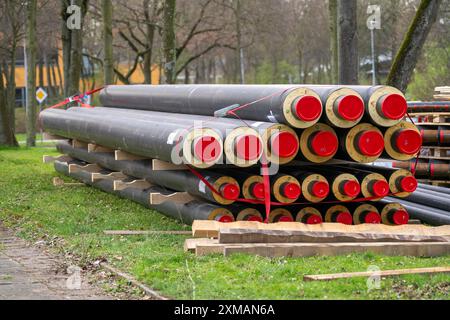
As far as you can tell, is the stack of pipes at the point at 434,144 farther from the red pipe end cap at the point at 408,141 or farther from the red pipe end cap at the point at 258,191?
the red pipe end cap at the point at 258,191

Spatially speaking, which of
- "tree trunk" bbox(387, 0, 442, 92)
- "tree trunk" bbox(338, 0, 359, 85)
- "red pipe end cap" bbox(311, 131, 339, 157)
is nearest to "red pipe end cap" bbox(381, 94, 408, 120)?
"red pipe end cap" bbox(311, 131, 339, 157)

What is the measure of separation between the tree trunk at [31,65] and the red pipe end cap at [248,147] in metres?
21.2

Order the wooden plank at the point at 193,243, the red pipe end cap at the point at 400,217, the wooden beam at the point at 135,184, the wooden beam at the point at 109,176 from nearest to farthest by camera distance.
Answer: the wooden plank at the point at 193,243
the red pipe end cap at the point at 400,217
the wooden beam at the point at 135,184
the wooden beam at the point at 109,176

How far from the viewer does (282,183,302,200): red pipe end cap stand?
10.1 meters

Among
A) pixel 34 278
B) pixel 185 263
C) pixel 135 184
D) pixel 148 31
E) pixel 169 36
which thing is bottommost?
pixel 34 278

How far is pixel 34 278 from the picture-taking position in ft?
29.0

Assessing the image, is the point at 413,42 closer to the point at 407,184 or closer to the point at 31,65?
the point at 407,184

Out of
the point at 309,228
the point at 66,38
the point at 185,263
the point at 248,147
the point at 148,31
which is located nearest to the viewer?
the point at 185,263

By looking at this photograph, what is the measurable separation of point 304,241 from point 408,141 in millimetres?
2234

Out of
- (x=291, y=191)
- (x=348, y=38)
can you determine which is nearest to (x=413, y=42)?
(x=348, y=38)

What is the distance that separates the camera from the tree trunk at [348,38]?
17078 mm

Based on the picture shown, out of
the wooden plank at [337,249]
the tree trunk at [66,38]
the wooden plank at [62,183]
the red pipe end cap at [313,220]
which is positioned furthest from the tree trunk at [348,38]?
the tree trunk at [66,38]

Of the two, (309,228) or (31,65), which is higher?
(31,65)
